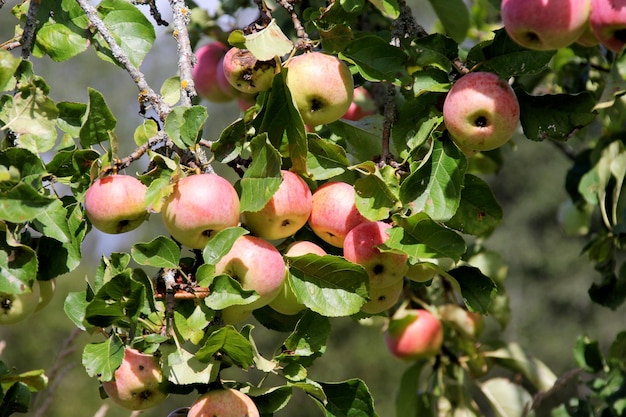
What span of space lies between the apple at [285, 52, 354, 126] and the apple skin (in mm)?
110

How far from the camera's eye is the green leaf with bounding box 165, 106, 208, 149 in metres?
0.97

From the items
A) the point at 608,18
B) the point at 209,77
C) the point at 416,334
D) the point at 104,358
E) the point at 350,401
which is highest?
the point at 608,18

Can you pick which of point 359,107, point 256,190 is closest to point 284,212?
point 256,190

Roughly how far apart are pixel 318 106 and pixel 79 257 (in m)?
0.38

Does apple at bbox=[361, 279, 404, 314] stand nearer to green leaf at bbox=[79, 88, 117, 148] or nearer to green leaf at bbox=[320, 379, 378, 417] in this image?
green leaf at bbox=[320, 379, 378, 417]

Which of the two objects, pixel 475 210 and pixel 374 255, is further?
pixel 475 210

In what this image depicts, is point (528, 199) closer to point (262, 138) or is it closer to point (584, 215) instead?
point (584, 215)

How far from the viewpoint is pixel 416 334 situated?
1.90m

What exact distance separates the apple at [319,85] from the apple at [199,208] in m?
0.18

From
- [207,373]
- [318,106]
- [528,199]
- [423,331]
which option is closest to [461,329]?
[423,331]

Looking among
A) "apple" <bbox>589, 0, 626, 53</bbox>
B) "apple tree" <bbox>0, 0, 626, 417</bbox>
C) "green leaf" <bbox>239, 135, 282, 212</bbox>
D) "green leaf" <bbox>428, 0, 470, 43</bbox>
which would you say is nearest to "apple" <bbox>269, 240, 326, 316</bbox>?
"apple tree" <bbox>0, 0, 626, 417</bbox>

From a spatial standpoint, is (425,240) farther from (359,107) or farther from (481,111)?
(359,107)

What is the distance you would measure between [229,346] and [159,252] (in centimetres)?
14

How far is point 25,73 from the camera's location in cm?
109
